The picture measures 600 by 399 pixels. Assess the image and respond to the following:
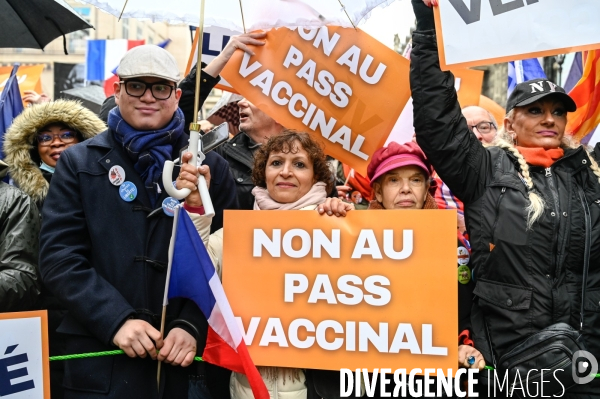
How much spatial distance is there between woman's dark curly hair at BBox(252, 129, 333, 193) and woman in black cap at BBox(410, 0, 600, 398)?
0.59m

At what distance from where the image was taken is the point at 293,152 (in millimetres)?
3738

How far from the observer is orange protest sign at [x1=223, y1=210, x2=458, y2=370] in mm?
3217

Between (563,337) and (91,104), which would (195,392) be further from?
(91,104)

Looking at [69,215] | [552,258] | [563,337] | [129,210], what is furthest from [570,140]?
[69,215]

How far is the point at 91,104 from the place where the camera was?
7.50 meters

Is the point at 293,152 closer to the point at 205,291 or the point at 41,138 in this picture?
the point at 205,291

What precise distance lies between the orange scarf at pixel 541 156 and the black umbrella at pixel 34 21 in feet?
9.32

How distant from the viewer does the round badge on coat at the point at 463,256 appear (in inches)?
151

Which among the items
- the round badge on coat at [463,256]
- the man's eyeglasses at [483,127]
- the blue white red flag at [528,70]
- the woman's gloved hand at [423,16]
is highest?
the blue white red flag at [528,70]

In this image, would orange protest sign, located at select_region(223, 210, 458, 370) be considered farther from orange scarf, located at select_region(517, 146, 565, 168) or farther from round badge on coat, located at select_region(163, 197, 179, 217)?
orange scarf, located at select_region(517, 146, 565, 168)

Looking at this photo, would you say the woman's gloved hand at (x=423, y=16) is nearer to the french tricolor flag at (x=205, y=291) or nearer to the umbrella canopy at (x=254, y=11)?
the umbrella canopy at (x=254, y=11)

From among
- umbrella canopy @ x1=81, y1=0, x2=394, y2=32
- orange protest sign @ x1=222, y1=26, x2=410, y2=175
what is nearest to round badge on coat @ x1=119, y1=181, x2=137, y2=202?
umbrella canopy @ x1=81, y1=0, x2=394, y2=32

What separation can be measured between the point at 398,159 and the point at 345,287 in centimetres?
82

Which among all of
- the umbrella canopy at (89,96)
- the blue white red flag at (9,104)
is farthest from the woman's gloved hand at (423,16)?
the umbrella canopy at (89,96)
